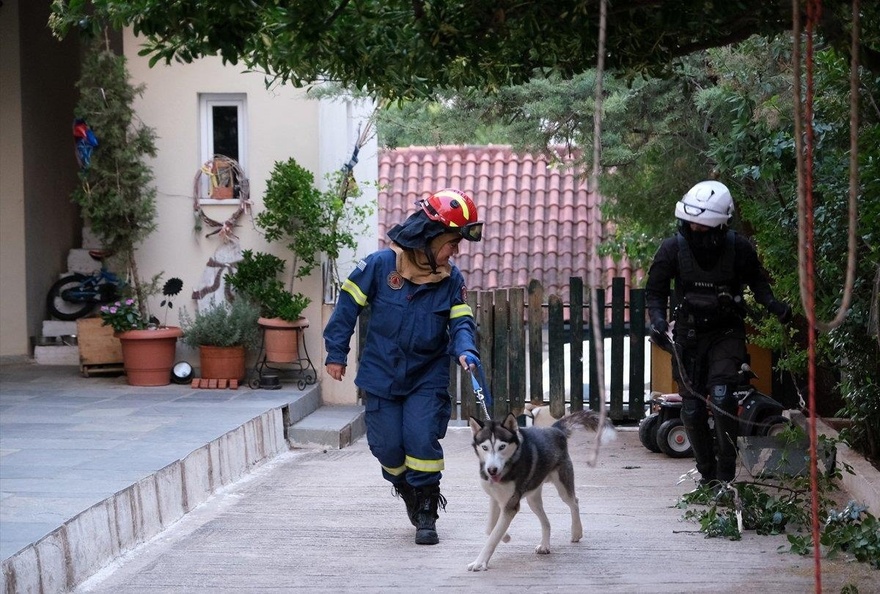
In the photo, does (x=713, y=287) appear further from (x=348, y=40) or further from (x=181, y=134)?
(x=181, y=134)

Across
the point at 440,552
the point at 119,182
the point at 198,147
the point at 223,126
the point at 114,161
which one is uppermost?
the point at 223,126

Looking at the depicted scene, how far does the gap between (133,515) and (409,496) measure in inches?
63.8

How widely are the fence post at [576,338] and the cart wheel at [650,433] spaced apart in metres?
1.97

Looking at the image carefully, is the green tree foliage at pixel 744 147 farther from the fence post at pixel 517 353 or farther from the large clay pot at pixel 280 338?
the large clay pot at pixel 280 338

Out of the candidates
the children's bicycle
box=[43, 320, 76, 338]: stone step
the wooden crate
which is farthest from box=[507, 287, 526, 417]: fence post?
box=[43, 320, 76, 338]: stone step

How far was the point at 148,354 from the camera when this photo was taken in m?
11.4

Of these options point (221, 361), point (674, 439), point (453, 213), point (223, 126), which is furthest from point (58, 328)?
point (453, 213)

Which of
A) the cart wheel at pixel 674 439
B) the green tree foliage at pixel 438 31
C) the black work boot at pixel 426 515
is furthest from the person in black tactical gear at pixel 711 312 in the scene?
the green tree foliage at pixel 438 31

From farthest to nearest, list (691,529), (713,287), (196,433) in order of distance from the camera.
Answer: (196,433), (713,287), (691,529)

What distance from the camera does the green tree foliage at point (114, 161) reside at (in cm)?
1138

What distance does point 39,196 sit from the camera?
Result: 1327 cm

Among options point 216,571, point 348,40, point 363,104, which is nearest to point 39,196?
point 363,104

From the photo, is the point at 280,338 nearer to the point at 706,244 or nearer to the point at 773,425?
the point at 773,425

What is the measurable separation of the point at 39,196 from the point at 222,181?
9.18 feet
